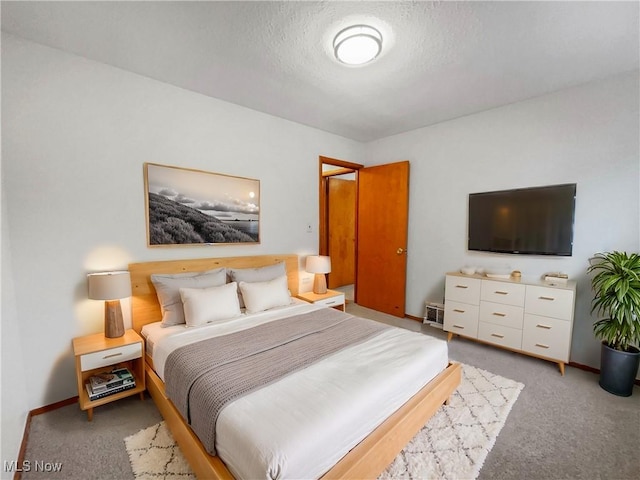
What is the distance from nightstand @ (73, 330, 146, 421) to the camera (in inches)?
75.1

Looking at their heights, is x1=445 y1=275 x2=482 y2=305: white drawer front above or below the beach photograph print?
below

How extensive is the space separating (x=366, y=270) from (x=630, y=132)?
10.5 feet

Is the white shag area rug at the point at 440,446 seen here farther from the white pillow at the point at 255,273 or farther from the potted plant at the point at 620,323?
the white pillow at the point at 255,273

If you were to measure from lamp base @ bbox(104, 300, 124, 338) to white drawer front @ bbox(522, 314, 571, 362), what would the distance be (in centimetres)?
368

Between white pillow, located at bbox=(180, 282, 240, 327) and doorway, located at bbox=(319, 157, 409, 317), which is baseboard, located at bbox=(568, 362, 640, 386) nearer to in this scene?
doorway, located at bbox=(319, 157, 409, 317)

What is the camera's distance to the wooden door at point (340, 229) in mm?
5531

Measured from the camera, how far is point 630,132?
2393 millimetres

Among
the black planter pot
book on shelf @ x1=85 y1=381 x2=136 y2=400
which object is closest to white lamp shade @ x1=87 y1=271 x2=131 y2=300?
book on shelf @ x1=85 y1=381 x2=136 y2=400

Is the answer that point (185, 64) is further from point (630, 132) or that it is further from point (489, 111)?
point (630, 132)

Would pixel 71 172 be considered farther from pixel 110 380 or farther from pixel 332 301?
pixel 332 301

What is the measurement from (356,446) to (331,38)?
2510 mm

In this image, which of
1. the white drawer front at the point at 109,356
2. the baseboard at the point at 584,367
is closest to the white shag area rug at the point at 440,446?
the white drawer front at the point at 109,356

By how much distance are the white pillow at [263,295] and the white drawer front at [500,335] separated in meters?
2.15

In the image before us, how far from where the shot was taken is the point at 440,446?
1689 mm
